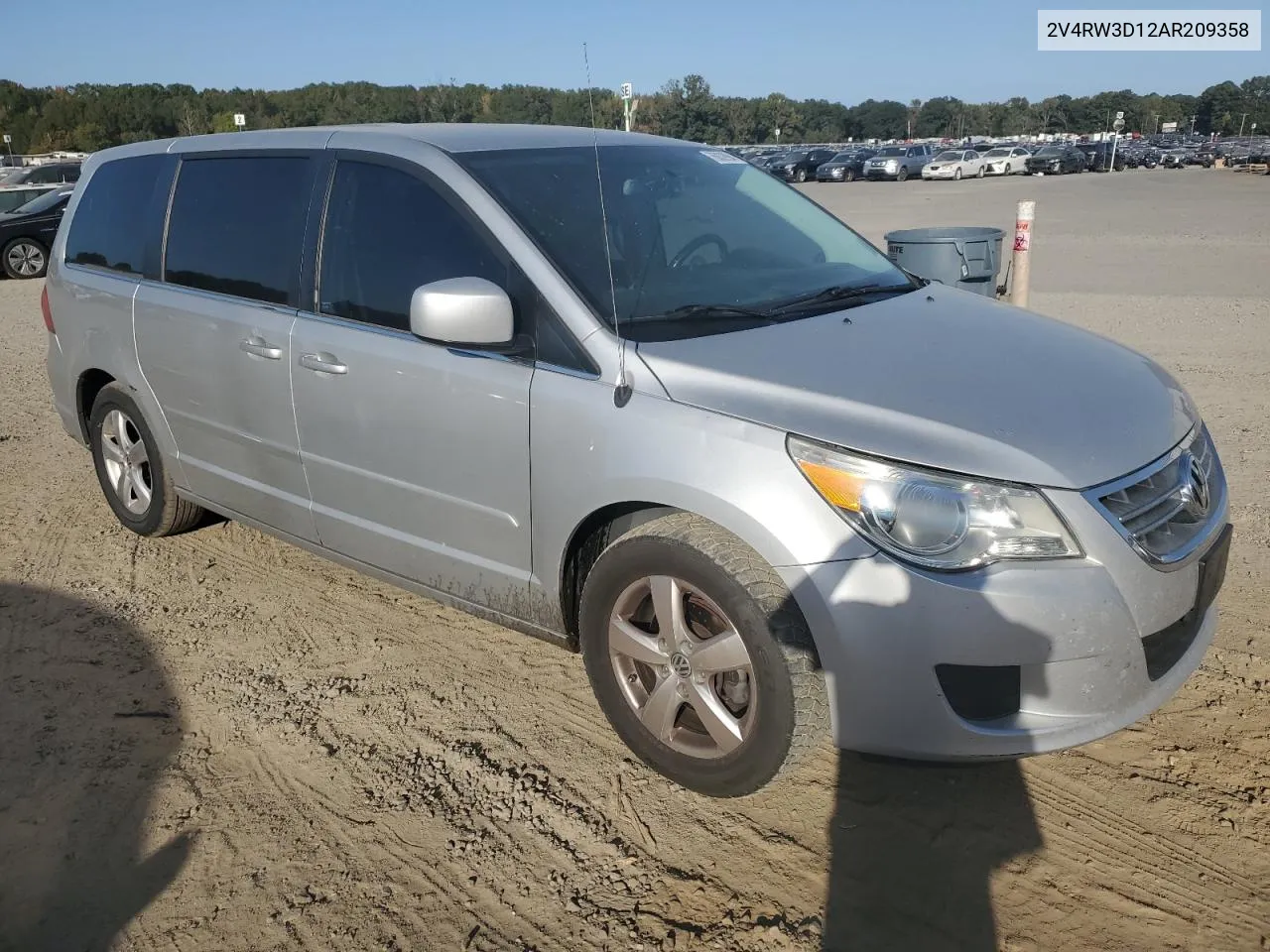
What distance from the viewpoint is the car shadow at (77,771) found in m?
2.62

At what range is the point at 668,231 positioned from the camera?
3.59m

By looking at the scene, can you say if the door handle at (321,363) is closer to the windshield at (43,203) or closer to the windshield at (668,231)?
the windshield at (668,231)

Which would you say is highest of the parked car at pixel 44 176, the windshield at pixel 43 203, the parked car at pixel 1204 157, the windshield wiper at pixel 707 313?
the parked car at pixel 1204 157

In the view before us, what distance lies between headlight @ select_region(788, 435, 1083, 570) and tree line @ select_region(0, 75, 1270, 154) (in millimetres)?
1755

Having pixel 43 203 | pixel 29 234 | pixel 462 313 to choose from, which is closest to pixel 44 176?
pixel 43 203

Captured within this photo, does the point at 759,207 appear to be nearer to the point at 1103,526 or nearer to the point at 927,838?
the point at 1103,526

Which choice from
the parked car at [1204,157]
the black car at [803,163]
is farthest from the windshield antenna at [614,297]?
the parked car at [1204,157]

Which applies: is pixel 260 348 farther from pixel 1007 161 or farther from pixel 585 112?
pixel 1007 161

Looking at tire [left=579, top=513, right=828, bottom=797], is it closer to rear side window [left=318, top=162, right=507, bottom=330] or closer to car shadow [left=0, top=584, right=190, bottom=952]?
rear side window [left=318, top=162, right=507, bottom=330]

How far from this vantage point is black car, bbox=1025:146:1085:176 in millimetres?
45938

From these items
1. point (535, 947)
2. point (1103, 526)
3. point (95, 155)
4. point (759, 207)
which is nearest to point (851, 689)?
point (1103, 526)

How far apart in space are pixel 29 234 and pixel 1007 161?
40270mm

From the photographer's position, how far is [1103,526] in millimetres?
2473

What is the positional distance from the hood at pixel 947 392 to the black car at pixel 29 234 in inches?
698
